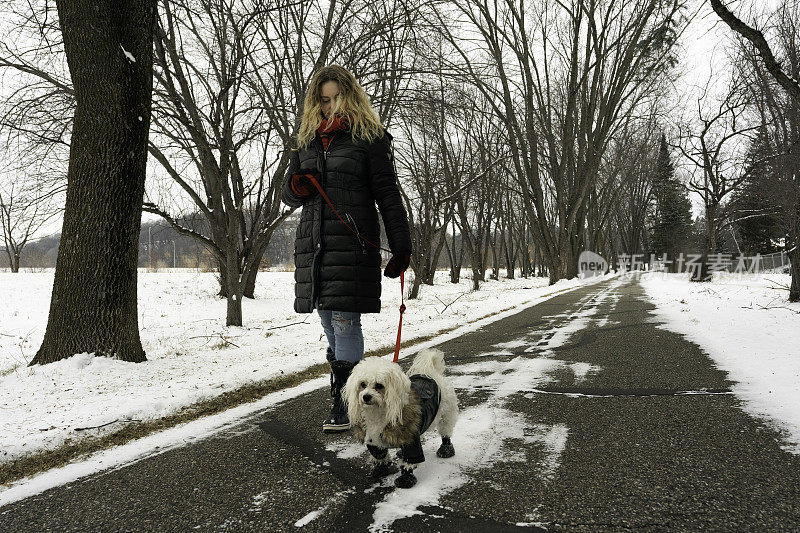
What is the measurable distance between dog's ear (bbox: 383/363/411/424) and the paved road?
418mm

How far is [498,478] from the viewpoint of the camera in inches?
93.7

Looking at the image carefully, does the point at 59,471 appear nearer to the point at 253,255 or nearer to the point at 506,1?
the point at 253,255

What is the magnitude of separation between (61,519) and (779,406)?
4768mm

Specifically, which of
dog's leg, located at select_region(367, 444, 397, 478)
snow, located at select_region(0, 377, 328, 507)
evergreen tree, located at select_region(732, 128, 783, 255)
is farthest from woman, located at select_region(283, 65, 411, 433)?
evergreen tree, located at select_region(732, 128, 783, 255)

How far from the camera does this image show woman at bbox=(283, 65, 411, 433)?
2.95 m

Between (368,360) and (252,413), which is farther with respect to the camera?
(252,413)

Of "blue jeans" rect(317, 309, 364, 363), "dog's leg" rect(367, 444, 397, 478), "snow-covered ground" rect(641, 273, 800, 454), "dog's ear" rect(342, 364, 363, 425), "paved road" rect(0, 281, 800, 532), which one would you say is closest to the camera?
"paved road" rect(0, 281, 800, 532)

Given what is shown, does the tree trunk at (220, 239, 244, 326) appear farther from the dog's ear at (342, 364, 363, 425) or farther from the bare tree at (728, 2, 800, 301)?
the bare tree at (728, 2, 800, 301)

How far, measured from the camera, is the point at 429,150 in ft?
68.5

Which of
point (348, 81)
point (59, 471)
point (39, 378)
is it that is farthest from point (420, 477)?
point (39, 378)

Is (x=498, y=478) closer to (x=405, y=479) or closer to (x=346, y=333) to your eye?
(x=405, y=479)

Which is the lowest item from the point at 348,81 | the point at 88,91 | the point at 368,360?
the point at 368,360

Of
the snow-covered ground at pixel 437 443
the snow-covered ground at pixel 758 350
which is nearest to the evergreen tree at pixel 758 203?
the snow-covered ground at pixel 758 350

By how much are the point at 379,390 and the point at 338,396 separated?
1113 mm
